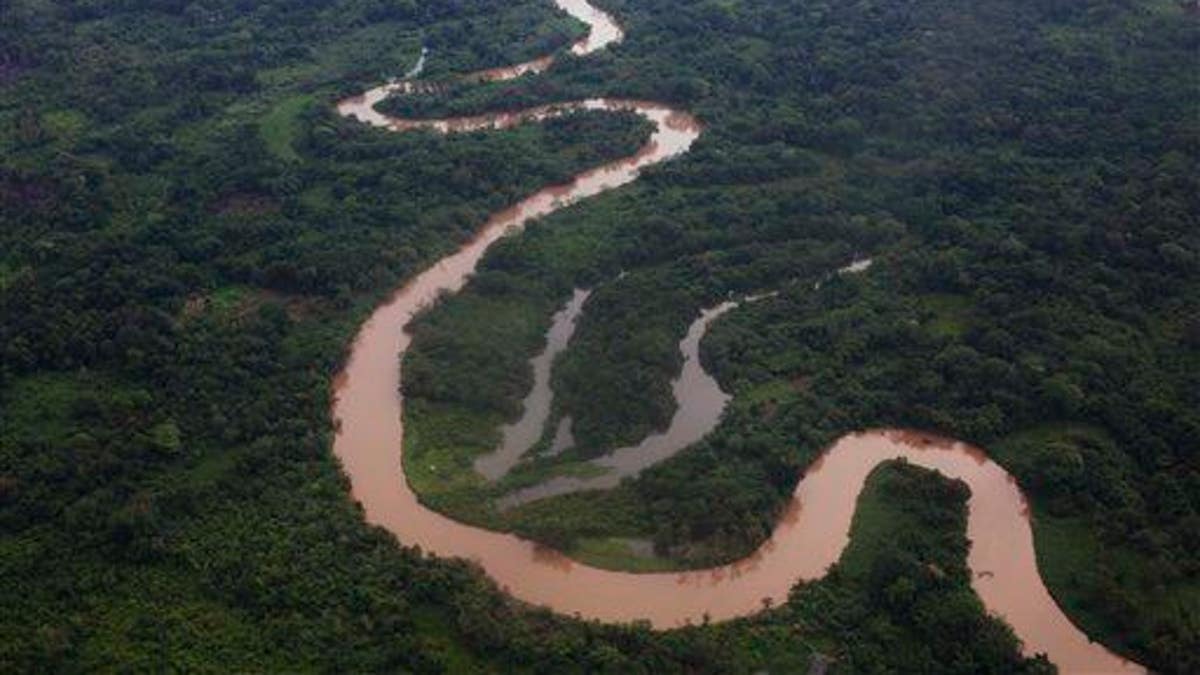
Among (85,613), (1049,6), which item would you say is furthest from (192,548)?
(1049,6)

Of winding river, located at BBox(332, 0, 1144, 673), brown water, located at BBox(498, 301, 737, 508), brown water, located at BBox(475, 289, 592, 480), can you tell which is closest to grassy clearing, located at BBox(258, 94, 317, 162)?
winding river, located at BBox(332, 0, 1144, 673)

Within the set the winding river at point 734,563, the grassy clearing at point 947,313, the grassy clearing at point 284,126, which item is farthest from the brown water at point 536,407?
the grassy clearing at point 284,126

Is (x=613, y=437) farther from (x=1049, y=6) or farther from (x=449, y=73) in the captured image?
(x=1049, y=6)

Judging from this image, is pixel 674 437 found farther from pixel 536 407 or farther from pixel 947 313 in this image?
pixel 947 313

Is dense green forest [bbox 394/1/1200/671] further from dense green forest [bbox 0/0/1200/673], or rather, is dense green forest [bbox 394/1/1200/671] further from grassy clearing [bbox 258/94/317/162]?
grassy clearing [bbox 258/94/317/162]

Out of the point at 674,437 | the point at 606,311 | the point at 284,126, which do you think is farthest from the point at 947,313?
the point at 284,126

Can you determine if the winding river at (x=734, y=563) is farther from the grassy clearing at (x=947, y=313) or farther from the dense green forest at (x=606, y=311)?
the grassy clearing at (x=947, y=313)
